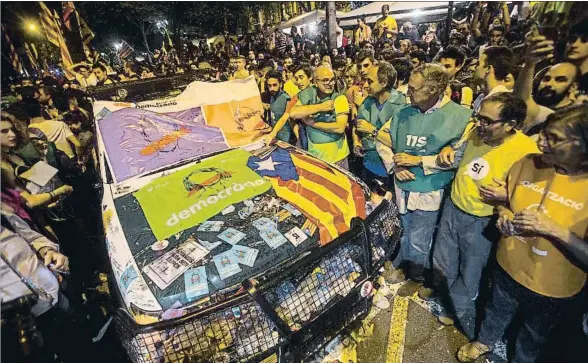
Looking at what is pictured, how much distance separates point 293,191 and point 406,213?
4.01 feet

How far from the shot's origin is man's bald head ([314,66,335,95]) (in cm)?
358

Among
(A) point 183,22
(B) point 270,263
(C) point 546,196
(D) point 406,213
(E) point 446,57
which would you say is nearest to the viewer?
(C) point 546,196

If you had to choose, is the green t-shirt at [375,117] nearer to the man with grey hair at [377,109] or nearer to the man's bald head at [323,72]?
the man with grey hair at [377,109]

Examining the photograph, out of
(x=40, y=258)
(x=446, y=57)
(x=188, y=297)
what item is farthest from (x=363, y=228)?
(x=446, y=57)

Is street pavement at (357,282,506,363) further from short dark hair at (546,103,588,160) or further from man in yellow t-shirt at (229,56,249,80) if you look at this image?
man in yellow t-shirt at (229,56,249,80)

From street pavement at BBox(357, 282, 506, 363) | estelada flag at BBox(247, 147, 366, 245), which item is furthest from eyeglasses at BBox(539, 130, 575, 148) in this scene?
street pavement at BBox(357, 282, 506, 363)

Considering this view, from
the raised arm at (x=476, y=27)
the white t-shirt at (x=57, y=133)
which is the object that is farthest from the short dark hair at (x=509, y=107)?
the raised arm at (x=476, y=27)

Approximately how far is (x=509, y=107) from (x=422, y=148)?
766mm

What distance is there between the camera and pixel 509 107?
6.89ft

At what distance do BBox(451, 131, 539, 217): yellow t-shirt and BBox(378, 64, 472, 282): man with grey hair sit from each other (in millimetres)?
263

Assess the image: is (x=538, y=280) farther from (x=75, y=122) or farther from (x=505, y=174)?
(x=75, y=122)

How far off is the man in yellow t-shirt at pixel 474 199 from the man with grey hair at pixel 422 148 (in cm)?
15

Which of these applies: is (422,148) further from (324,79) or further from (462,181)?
(324,79)

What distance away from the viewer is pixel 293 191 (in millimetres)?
2662
